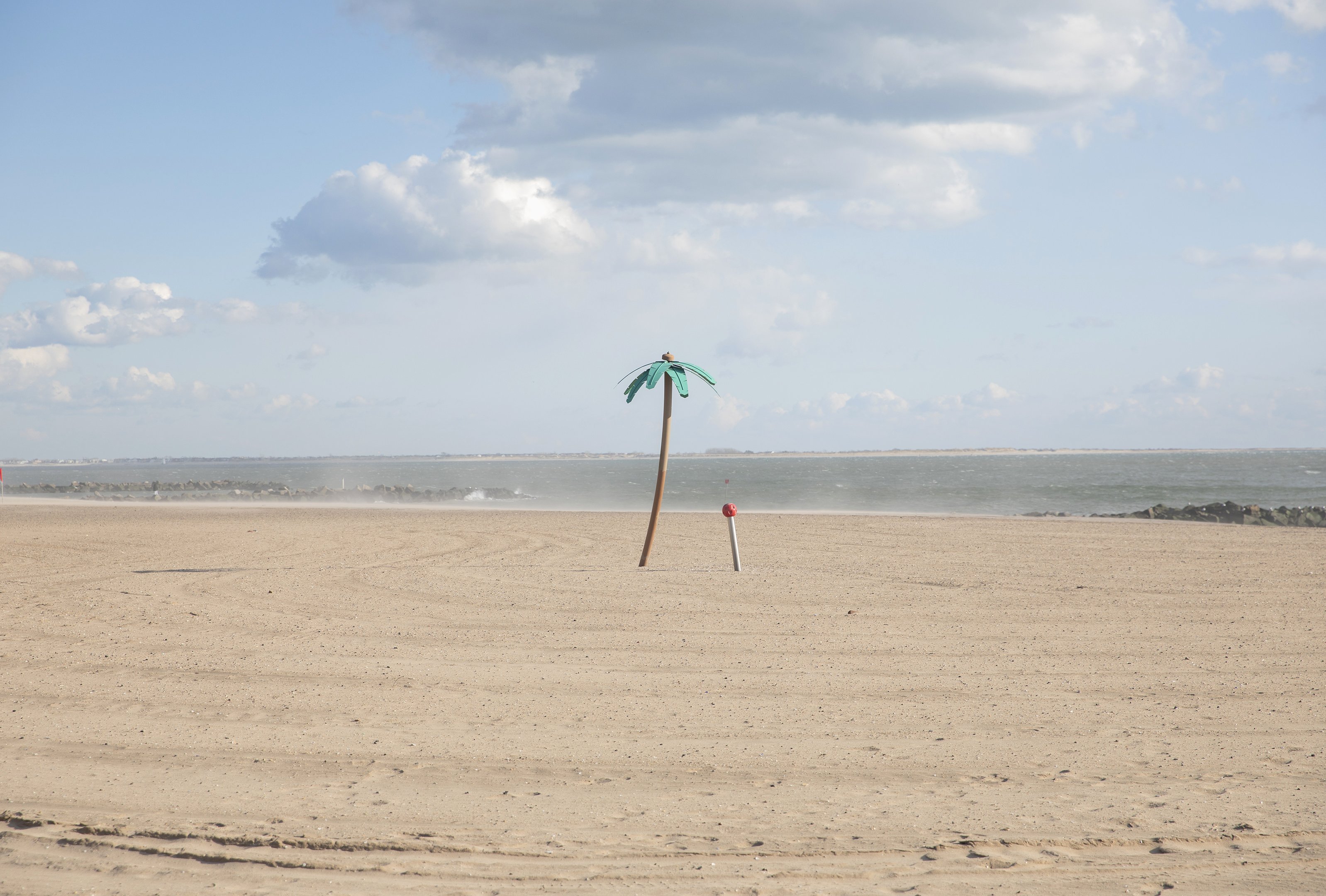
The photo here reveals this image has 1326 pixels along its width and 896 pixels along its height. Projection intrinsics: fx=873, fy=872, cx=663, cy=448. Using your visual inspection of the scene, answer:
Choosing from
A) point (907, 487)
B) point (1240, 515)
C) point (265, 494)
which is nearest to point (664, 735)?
point (1240, 515)

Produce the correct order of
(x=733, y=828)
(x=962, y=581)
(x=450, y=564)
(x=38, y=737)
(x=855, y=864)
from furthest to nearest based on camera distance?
Answer: (x=450, y=564)
(x=962, y=581)
(x=38, y=737)
(x=733, y=828)
(x=855, y=864)

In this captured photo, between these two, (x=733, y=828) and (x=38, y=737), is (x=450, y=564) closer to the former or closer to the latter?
(x=38, y=737)

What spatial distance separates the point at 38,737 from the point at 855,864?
5676 mm

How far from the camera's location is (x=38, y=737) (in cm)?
616

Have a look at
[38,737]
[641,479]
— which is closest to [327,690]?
[38,737]

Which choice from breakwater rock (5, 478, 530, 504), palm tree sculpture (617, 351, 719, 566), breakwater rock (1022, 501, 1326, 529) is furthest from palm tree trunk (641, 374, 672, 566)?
breakwater rock (5, 478, 530, 504)

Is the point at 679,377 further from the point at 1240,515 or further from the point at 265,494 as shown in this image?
the point at 265,494

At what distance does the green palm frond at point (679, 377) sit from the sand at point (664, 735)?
3058mm

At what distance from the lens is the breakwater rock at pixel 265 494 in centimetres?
4734

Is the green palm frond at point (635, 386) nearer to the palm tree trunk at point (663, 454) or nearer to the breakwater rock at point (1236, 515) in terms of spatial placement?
the palm tree trunk at point (663, 454)

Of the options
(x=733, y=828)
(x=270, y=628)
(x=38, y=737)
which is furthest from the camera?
(x=270, y=628)

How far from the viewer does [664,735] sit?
6191 millimetres

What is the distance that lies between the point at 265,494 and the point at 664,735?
5156cm

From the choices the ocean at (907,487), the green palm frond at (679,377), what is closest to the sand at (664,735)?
the green palm frond at (679,377)
